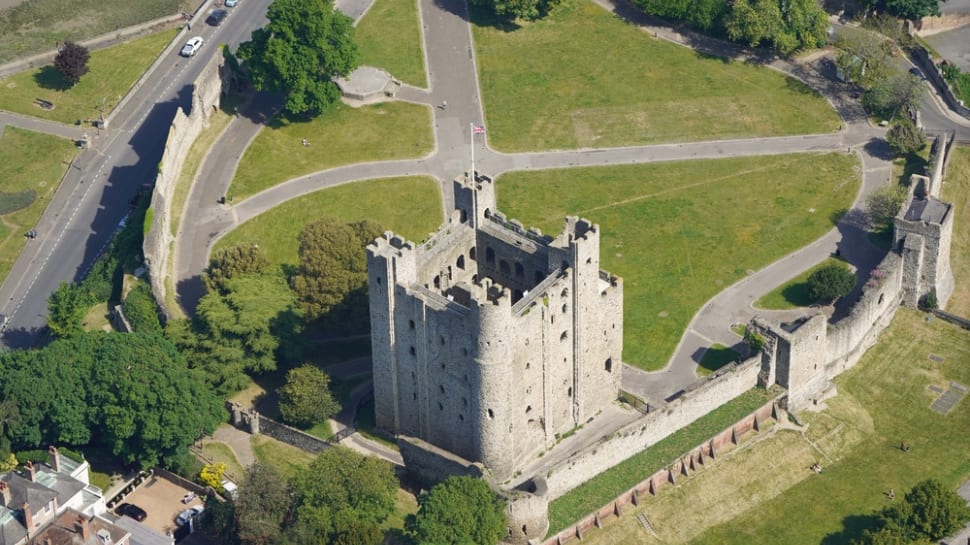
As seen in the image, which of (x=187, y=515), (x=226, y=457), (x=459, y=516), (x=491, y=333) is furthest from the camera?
(x=226, y=457)

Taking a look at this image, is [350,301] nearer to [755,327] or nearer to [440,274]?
[440,274]

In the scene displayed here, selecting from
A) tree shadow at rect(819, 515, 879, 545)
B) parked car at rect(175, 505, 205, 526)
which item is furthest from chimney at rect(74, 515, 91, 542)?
tree shadow at rect(819, 515, 879, 545)

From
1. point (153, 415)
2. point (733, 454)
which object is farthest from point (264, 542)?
point (733, 454)

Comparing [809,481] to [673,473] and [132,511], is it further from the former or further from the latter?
[132,511]

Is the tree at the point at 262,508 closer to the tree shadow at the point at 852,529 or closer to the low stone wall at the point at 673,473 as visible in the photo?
the low stone wall at the point at 673,473

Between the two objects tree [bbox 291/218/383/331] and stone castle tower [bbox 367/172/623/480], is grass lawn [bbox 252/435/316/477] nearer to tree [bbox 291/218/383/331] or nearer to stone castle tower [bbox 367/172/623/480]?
stone castle tower [bbox 367/172/623/480]

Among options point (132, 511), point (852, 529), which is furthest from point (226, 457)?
point (852, 529)
